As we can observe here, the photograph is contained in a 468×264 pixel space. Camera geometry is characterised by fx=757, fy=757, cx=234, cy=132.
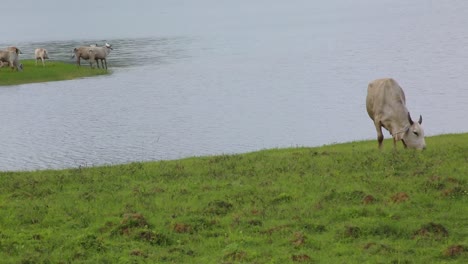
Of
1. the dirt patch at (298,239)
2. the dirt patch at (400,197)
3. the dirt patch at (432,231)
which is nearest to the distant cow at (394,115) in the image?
the dirt patch at (400,197)

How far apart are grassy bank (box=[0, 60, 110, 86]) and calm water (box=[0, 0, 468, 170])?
1233mm

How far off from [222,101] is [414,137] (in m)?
27.3

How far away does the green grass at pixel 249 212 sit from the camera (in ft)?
37.2

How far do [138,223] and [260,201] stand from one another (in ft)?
8.17

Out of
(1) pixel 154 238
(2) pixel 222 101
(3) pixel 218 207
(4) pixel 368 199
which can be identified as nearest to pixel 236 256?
(1) pixel 154 238

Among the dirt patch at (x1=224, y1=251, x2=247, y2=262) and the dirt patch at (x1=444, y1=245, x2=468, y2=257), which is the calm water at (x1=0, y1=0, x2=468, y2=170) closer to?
the dirt patch at (x1=224, y1=251, x2=247, y2=262)

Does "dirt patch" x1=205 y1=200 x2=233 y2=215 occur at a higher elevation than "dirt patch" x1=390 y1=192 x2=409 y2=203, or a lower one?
lower

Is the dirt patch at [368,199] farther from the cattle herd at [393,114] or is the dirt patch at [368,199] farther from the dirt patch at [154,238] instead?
the cattle herd at [393,114]

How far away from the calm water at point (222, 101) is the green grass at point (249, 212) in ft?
37.7

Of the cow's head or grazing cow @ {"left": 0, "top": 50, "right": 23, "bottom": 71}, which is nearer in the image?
the cow's head

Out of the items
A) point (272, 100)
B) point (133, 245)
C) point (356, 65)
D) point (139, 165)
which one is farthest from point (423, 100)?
point (133, 245)

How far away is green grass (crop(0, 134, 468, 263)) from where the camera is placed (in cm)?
1134

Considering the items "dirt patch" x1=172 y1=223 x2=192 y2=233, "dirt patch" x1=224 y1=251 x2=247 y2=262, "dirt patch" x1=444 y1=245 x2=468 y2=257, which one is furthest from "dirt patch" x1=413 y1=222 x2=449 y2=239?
"dirt patch" x1=172 y1=223 x2=192 y2=233

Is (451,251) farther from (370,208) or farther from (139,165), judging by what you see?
(139,165)
